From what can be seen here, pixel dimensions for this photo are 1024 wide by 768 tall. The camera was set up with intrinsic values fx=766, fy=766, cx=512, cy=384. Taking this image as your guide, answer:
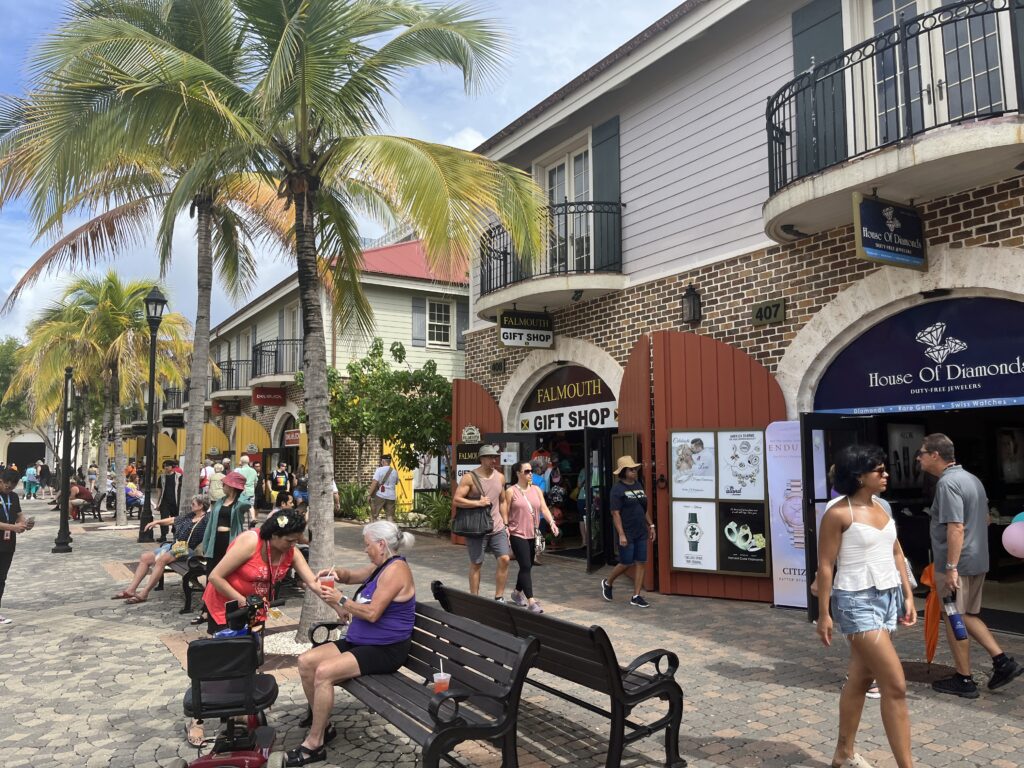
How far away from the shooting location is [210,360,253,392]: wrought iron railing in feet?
95.0

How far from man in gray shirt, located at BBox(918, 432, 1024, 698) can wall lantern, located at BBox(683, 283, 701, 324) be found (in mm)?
4619

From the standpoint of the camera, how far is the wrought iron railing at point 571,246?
37.2ft

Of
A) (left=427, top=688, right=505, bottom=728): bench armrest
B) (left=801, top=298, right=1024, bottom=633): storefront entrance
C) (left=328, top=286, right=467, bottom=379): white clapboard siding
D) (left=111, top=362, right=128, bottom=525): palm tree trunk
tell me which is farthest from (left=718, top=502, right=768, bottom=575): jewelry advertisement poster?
(left=111, top=362, right=128, bottom=525): palm tree trunk

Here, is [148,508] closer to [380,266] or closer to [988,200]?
[380,266]

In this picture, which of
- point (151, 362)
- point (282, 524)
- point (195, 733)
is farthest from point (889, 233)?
point (151, 362)

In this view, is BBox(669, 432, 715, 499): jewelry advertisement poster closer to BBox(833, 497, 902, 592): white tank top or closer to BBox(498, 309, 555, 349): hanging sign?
BBox(498, 309, 555, 349): hanging sign

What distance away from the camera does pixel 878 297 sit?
775cm

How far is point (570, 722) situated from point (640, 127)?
28.5ft

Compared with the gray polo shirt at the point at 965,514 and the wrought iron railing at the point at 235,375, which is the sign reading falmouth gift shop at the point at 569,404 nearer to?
Answer: the gray polo shirt at the point at 965,514

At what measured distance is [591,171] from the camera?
39.3ft

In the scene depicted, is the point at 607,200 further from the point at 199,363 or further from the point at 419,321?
the point at 419,321

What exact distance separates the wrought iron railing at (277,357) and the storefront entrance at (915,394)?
17393 mm

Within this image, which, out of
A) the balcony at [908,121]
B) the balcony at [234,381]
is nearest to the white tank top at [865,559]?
the balcony at [908,121]

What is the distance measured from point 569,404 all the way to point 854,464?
28.5 feet
